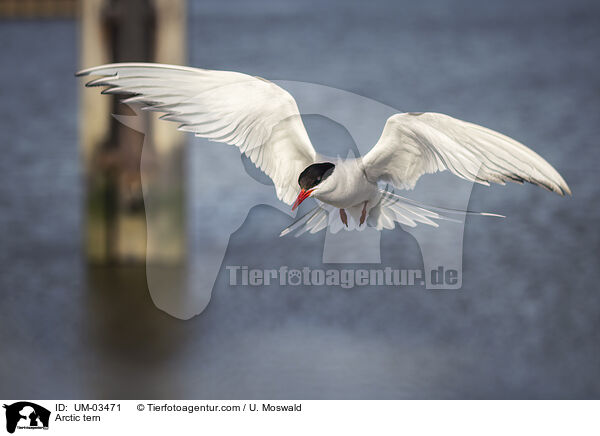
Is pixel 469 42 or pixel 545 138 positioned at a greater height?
pixel 469 42

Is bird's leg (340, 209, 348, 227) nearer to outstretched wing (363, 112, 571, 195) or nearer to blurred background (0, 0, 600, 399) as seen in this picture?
outstretched wing (363, 112, 571, 195)

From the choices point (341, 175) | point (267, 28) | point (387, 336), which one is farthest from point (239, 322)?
point (267, 28)

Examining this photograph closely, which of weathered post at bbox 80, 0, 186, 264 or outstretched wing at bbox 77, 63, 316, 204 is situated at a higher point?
weathered post at bbox 80, 0, 186, 264

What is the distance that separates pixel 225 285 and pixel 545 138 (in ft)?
3.20

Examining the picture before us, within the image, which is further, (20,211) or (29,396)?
(20,211)

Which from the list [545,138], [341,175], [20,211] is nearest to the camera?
[341,175]

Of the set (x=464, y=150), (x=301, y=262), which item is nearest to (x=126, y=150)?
(x=301, y=262)

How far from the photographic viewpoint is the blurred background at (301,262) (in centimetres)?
122

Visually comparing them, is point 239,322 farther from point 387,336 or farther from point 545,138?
point 545,138

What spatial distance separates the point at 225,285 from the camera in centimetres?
129

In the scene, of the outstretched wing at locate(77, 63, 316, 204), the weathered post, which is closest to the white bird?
the outstretched wing at locate(77, 63, 316, 204)
